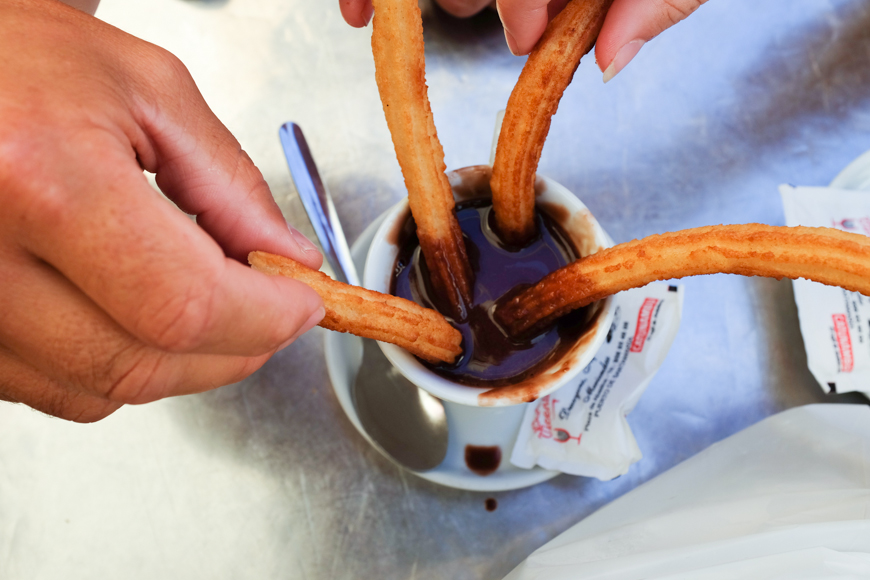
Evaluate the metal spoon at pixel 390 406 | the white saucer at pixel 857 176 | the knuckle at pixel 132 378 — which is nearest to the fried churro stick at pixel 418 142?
the metal spoon at pixel 390 406

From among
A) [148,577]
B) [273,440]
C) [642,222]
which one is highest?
[642,222]

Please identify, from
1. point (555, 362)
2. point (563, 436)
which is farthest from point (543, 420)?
point (555, 362)

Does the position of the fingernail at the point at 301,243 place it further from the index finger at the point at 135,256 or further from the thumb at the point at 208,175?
the index finger at the point at 135,256

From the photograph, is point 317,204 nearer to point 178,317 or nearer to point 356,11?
point 356,11

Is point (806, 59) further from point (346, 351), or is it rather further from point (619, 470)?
point (346, 351)

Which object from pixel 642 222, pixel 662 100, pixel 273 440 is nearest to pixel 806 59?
pixel 662 100

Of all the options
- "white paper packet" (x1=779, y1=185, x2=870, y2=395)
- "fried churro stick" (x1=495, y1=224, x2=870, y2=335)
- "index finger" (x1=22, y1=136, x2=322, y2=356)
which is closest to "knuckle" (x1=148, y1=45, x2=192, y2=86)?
"index finger" (x1=22, y1=136, x2=322, y2=356)

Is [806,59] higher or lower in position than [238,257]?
higher

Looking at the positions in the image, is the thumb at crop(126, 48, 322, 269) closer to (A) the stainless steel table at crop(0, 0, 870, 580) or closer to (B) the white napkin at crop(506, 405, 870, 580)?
(A) the stainless steel table at crop(0, 0, 870, 580)
